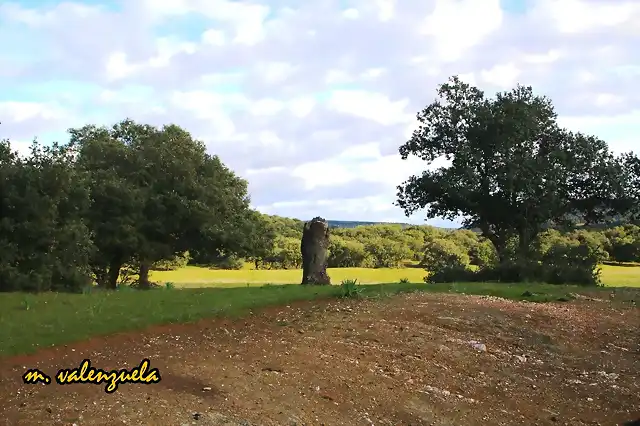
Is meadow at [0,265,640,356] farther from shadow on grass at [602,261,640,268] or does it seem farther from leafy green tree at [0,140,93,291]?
shadow on grass at [602,261,640,268]

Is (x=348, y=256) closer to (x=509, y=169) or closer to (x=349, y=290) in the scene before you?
(x=509, y=169)

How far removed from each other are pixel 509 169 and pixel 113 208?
1490cm

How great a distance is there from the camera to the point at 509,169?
26.0 metres

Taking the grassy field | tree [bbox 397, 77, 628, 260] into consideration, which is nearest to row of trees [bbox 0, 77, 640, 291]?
tree [bbox 397, 77, 628, 260]

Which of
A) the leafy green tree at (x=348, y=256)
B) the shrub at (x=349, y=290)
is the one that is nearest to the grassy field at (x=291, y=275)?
the leafy green tree at (x=348, y=256)

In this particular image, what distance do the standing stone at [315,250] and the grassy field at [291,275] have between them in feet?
55.0

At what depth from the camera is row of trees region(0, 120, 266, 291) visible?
17.3m

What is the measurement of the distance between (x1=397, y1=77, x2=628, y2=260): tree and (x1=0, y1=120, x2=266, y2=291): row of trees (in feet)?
27.1

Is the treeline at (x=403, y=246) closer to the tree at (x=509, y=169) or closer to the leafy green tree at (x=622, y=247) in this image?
the leafy green tree at (x=622, y=247)

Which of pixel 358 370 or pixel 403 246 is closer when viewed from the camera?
pixel 358 370

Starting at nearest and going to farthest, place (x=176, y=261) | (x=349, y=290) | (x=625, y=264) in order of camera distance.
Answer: (x=349, y=290) < (x=176, y=261) < (x=625, y=264)

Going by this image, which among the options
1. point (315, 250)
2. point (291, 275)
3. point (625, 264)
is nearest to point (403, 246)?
point (625, 264)

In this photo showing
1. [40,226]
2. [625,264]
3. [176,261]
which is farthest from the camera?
[625,264]

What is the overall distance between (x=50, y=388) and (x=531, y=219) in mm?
23564
